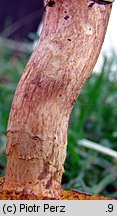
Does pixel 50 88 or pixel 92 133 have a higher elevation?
pixel 50 88

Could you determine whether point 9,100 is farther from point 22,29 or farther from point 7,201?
point 22,29

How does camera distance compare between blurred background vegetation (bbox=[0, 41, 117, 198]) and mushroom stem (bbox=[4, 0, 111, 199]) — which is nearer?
mushroom stem (bbox=[4, 0, 111, 199])

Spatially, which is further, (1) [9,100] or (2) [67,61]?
(1) [9,100]

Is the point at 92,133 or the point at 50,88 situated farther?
the point at 92,133

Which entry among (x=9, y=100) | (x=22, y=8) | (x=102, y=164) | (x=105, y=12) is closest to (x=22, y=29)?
(x=22, y=8)
